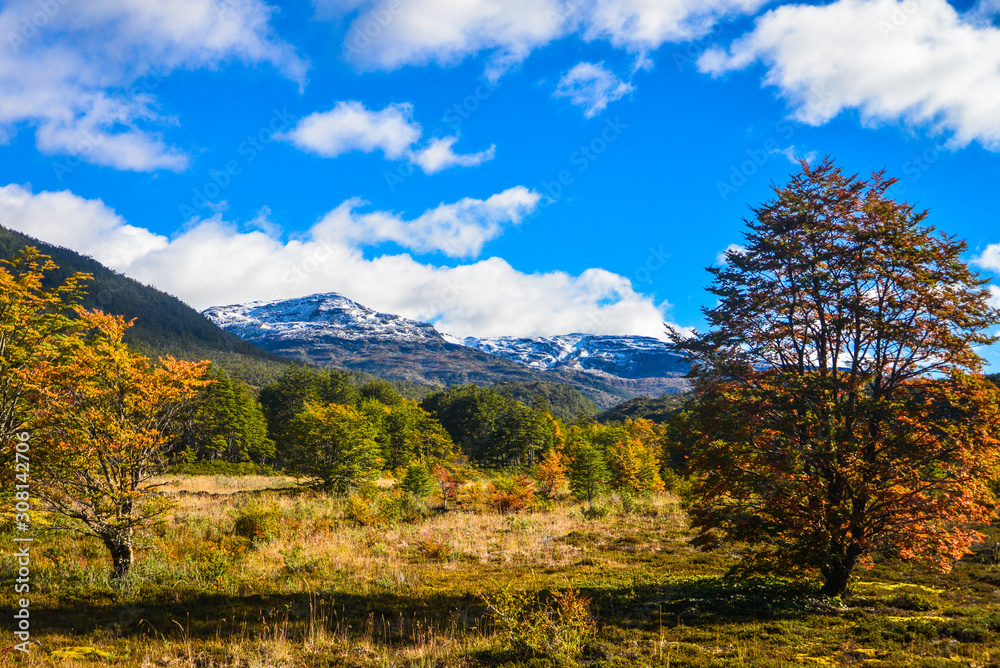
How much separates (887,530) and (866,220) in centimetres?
583

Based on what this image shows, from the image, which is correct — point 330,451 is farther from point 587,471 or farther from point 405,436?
point 405,436

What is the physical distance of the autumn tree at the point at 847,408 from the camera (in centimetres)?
779

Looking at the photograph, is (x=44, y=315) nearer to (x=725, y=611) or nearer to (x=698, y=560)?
(x=725, y=611)

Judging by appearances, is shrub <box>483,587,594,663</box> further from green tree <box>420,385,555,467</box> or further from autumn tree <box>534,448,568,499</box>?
green tree <box>420,385,555,467</box>

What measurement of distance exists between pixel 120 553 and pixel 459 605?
7024 millimetres

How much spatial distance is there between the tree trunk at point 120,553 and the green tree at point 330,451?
14.0m

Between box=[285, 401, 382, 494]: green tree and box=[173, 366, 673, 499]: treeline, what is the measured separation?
0.05 metres

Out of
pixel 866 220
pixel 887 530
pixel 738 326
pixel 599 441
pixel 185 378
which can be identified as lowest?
pixel 599 441

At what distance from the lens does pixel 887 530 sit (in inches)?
316

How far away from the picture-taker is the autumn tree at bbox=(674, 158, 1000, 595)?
7.79 metres

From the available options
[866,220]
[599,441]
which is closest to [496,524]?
[866,220]

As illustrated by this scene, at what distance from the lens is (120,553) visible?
30.1ft

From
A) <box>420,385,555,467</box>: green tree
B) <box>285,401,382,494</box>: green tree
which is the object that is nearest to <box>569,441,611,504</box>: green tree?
<box>285,401,382,494</box>: green tree
